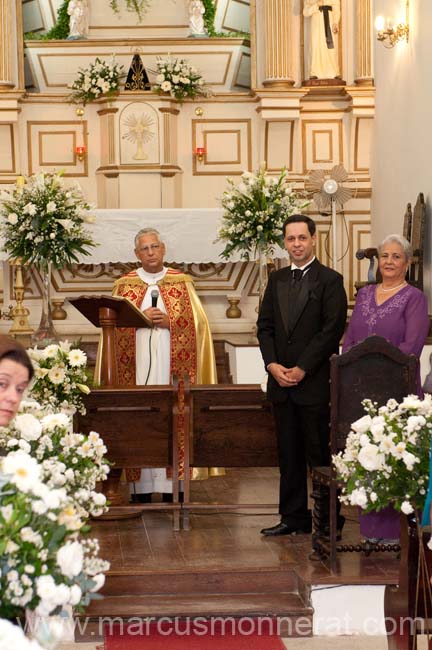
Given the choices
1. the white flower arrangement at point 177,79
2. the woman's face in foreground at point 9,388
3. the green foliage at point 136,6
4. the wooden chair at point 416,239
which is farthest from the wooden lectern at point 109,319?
the green foliage at point 136,6

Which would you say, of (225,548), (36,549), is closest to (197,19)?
(225,548)

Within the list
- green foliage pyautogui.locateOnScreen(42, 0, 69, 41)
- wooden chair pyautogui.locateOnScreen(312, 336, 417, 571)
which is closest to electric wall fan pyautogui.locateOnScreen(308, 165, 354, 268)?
green foliage pyautogui.locateOnScreen(42, 0, 69, 41)

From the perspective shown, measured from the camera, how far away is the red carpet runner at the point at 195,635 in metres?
5.12

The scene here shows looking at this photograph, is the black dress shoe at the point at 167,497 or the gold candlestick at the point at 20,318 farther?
the gold candlestick at the point at 20,318

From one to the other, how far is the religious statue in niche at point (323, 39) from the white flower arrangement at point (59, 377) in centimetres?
658

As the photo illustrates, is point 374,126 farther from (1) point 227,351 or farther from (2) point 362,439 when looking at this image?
(2) point 362,439

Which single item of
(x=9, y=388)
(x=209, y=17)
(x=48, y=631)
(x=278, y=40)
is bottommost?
(x=48, y=631)

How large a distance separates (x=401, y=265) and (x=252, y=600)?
6.03 ft

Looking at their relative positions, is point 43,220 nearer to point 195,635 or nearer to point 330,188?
point 330,188

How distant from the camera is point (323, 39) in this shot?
12172 mm

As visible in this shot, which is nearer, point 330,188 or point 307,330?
point 307,330

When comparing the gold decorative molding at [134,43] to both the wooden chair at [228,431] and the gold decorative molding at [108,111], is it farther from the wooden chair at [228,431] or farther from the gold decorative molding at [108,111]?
the wooden chair at [228,431]

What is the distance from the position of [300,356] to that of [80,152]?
6.40 meters

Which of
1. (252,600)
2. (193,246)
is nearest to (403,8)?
(193,246)
